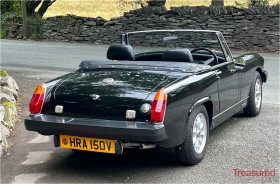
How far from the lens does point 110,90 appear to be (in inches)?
168

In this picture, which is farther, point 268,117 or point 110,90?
point 268,117

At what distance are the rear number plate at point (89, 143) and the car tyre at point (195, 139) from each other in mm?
726

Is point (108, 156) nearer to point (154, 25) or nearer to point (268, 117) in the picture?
point (268, 117)

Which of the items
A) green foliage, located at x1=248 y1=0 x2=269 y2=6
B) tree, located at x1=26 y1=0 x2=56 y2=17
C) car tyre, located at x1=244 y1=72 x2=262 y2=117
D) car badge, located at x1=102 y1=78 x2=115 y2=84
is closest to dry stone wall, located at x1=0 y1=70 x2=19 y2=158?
car badge, located at x1=102 y1=78 x2=115 y2=84

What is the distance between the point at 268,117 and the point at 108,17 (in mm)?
15928

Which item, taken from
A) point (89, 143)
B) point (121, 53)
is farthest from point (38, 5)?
point (89, 143)

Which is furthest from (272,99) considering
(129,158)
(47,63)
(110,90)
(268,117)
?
(47,63)

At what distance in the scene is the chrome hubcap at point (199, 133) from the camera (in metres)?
4.52

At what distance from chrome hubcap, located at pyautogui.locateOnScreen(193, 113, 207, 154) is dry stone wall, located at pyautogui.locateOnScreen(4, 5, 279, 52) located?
12.3 m

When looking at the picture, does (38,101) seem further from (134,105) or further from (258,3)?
(258,3)

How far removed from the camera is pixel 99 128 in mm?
4012

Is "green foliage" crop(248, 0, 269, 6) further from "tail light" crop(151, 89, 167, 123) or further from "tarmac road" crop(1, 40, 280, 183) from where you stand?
"tail light" crop(151, 89, 167, 123)

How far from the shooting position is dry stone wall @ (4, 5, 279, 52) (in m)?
16.4

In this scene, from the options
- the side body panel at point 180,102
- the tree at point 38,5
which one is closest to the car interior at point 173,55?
the side body panel at point 180,102
